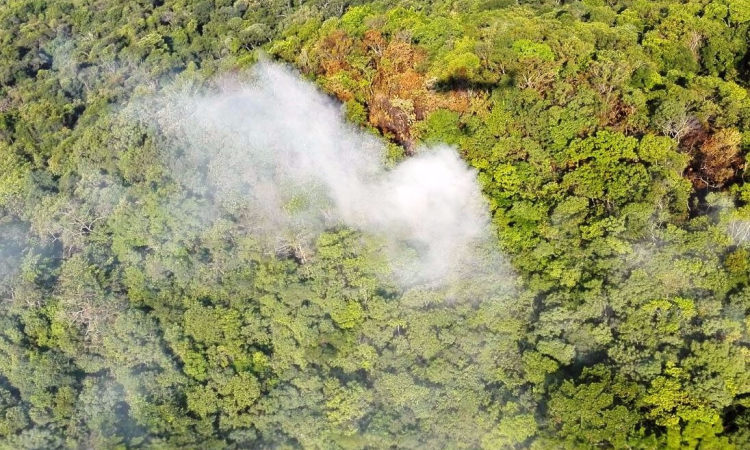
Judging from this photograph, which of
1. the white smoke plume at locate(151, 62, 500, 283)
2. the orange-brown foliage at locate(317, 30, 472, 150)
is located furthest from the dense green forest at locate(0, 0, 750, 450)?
the white smoke plume at locate(151, 62, 500, 283)

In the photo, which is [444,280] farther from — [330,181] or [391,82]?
[391,82]

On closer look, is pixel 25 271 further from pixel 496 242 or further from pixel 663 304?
pixel 663 304

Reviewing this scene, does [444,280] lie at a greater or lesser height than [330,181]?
lesser

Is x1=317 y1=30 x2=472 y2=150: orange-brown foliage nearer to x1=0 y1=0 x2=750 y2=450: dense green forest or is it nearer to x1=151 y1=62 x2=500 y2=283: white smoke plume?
x1=0 y1=0 x2=750 y2=450: dense green forest

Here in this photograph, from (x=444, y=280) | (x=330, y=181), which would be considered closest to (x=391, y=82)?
(x=330, y=181)

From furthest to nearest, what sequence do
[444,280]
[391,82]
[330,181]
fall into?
[391,82]
[330,181]
[444,280]
